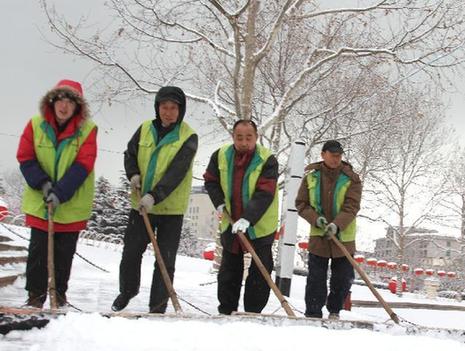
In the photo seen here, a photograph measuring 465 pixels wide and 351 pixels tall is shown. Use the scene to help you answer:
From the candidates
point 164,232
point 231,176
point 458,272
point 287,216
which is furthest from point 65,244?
point 458,272

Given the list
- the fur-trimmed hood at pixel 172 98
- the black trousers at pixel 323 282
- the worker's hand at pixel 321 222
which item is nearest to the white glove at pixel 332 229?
the worker's hand at pixel 321 222

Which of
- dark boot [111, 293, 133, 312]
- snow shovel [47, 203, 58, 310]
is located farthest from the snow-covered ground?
dark boot [111, 293, 133, 312]

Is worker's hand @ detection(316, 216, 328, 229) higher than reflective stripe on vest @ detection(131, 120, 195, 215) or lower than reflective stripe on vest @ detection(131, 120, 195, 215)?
lower

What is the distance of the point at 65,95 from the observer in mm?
3775

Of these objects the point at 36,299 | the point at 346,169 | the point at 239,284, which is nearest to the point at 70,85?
the point at 36,299

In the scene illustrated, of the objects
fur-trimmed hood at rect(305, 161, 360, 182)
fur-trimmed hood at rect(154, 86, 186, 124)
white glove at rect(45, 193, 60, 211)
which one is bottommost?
white glove at rect(45, 193, 60, 211)

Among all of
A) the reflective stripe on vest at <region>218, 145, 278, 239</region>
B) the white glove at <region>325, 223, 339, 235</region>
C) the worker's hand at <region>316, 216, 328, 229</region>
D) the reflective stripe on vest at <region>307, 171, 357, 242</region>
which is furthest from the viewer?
the reflective stripe on vest at <region>307, 171, 357, 242</region>

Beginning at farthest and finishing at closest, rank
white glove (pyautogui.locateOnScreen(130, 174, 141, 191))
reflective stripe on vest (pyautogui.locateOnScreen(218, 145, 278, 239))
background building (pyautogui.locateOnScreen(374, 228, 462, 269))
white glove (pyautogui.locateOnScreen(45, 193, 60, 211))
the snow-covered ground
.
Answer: background building (pyautogui.locateOnScreen(374, 228, 462, 269)) < reflective stripe on vest (pyautogui.locateOnScreen(218, 145, 278, 239)) < white glove (pyautogui.locateOnScreen(130, 174, 141, 191)) < white glove (pyautogui.locateOnScreen(45, 193, 60, 211)) < the snow-covered ground

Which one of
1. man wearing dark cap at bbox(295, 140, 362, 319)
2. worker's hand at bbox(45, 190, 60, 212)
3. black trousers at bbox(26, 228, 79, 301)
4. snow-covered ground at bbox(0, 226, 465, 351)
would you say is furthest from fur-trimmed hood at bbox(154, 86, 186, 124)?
snow-covered ground at bbox(0, 226, 465, 351)

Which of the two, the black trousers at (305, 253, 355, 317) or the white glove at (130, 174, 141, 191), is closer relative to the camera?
the white glove at (130, 174, 141, 191)

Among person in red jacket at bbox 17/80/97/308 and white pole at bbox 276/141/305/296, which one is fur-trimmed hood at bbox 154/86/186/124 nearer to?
person in red jacket at bbox 17/80/97/308

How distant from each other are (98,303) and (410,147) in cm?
1955

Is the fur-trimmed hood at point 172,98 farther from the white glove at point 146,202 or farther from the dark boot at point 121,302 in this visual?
the dark boot at point 121,302

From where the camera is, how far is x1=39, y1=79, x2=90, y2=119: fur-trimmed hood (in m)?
3.79
